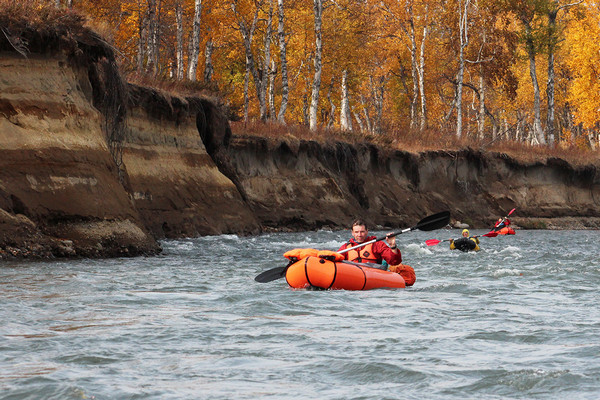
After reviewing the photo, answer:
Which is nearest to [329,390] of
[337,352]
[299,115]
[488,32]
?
[337,352]

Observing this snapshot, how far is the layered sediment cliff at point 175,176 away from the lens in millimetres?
14492

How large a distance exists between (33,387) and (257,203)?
840 inches

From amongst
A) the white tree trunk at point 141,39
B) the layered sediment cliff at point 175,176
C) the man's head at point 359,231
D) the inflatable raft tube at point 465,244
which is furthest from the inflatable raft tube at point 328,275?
the white tree trunk at point 141,39

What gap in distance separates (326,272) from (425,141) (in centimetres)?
2471

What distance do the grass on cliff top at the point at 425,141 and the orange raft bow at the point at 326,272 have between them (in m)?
16.6

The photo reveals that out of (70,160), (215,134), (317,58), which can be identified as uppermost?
(317,58)

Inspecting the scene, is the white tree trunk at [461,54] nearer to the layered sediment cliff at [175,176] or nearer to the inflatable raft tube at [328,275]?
the layered sediment cliff at [175,176]

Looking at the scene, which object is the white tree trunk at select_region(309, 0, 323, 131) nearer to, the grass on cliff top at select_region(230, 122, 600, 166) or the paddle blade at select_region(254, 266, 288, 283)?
the grass on cliff top at select_region(230, 122, 600, 166)

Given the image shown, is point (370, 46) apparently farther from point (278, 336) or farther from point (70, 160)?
point (278, 336)

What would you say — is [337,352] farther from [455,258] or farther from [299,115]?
[299,115]

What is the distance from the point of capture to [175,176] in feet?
70.9

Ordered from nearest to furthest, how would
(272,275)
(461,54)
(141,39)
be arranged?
(272,275) < (141,39) < (461,54)

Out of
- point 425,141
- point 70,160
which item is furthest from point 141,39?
point 70,160

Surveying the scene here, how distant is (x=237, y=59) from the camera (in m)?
45.4
